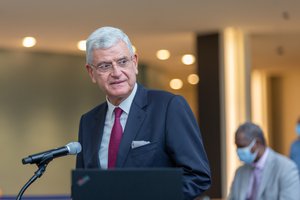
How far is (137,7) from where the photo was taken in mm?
8164

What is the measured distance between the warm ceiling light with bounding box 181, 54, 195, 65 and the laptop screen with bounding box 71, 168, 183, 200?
34.8ft

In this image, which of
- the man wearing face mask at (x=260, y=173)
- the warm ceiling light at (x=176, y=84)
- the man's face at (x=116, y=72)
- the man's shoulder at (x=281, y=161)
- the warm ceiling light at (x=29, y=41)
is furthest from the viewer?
the warm ceiling light at (x=176, y=84)

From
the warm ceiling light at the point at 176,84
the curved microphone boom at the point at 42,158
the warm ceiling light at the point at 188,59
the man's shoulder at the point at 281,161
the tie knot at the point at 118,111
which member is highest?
the warm ceiling light at the point at 188,59

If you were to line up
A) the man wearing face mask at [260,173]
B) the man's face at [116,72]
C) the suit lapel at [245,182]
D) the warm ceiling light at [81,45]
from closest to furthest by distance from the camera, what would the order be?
the man's face at [116,72] → the man wearing face mask at [260,173] → the suit lapel at [245,182] → the warm ceiling light at [81,45]

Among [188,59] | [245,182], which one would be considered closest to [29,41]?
[188,59]

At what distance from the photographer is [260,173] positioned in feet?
14.2

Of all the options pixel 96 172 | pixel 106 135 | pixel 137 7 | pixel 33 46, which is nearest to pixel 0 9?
pixel 137 7

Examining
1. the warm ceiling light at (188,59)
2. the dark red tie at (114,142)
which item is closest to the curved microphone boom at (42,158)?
the dark red tie at (114,142)

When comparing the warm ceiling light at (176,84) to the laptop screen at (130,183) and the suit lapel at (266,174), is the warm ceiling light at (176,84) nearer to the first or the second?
the suit lapel at (266,174)

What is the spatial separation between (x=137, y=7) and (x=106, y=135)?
19.4ft

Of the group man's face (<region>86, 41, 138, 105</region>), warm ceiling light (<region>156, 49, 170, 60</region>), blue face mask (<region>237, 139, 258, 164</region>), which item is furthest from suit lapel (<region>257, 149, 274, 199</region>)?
warm ceiling light (<region>156, 49, 170, 60</region>)

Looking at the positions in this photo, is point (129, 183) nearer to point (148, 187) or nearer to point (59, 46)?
point (148, 187)

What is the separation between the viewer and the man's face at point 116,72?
7.29 ft

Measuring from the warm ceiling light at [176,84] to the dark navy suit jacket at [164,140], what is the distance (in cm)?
1389
